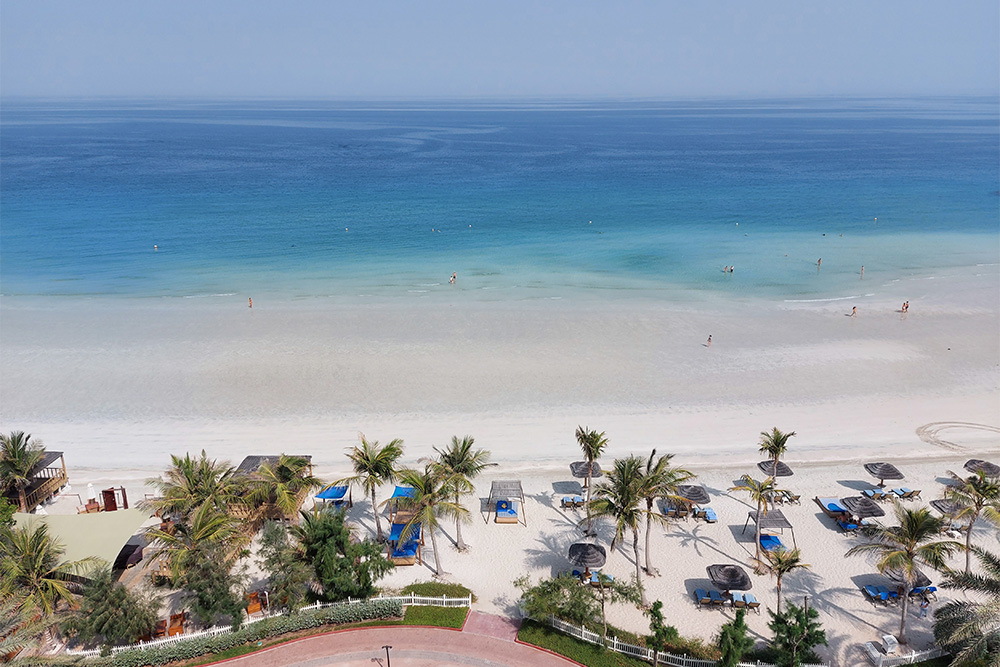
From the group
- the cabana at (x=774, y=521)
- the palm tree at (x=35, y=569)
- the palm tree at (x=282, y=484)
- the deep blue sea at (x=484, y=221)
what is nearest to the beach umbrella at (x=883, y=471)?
the cabana at (x=774, y=521)

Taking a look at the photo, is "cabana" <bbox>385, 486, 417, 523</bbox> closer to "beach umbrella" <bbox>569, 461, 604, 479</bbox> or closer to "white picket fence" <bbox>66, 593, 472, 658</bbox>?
"white picket fence" <bbox>66, 593, 472, 658</bbox>

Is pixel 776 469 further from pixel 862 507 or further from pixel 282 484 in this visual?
pixel 282 484

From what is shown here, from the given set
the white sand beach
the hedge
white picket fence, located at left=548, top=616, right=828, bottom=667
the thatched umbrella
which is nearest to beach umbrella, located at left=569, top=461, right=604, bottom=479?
the white sand beach

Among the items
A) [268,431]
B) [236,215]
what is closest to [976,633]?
[268,431]

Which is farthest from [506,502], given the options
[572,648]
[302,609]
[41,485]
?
[41,485]

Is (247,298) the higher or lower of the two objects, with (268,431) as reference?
higher

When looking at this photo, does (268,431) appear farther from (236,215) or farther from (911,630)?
(236,215)
